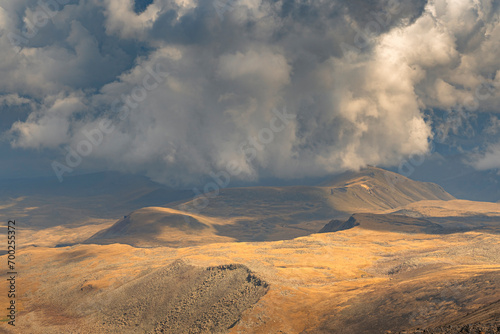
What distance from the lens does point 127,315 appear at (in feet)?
285

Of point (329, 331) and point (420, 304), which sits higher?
point (420, 304)

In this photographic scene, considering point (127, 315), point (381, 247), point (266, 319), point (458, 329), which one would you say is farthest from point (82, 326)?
point (381, 247)

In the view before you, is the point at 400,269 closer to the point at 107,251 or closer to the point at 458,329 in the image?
the point at 458,329

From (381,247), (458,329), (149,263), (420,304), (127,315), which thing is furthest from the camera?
(381,247)

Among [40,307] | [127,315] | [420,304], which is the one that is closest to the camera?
[420,304]

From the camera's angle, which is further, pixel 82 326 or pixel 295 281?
pixel 295 281

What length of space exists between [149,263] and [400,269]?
84766 millimetres

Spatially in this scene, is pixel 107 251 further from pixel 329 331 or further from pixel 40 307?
pixel 329 331

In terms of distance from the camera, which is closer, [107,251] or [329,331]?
[329,331]

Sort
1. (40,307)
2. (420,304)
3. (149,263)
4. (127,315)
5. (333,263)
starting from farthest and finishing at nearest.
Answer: (149,263) < (333,263) < (40,307) < (127,315) < (420,304)

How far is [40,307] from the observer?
346 ft

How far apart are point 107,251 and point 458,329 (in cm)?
16284

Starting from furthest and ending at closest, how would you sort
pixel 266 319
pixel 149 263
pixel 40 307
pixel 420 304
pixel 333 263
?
1. pixel 149 263
2. pixel 333 263
3. pixel 40 307
4. pixel 266 319
5. pixel 420 304

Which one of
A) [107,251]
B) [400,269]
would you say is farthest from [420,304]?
[107,251]
